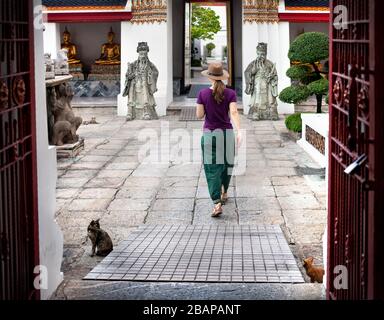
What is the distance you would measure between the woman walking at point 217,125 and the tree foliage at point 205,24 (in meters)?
21.6

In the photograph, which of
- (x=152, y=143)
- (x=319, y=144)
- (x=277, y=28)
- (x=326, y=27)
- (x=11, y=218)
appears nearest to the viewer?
(x=11, y=218)

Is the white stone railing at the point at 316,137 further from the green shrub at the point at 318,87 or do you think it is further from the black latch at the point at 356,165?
the black latch at the point at 356,165

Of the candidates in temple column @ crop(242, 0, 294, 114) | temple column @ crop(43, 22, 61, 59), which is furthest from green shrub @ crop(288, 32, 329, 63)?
temple column @ crop(43, 22, 61, 59)

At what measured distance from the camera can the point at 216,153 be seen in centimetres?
894

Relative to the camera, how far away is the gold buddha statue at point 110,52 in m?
25.8

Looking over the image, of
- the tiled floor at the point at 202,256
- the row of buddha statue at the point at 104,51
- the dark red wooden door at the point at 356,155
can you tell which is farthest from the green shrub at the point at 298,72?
the row of buddha statue at the point at 104,51

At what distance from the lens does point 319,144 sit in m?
→ 13.1

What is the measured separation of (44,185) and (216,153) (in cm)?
348

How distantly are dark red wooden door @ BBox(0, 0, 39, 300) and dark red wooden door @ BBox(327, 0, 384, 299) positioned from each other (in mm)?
2063

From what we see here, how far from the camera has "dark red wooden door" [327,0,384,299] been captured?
12.5 feet

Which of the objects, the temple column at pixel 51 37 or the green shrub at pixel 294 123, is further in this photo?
the temple column at pixel 51 37

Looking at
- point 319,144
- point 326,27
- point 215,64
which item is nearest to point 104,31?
point 326,27

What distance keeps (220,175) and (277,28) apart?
12.8 m
